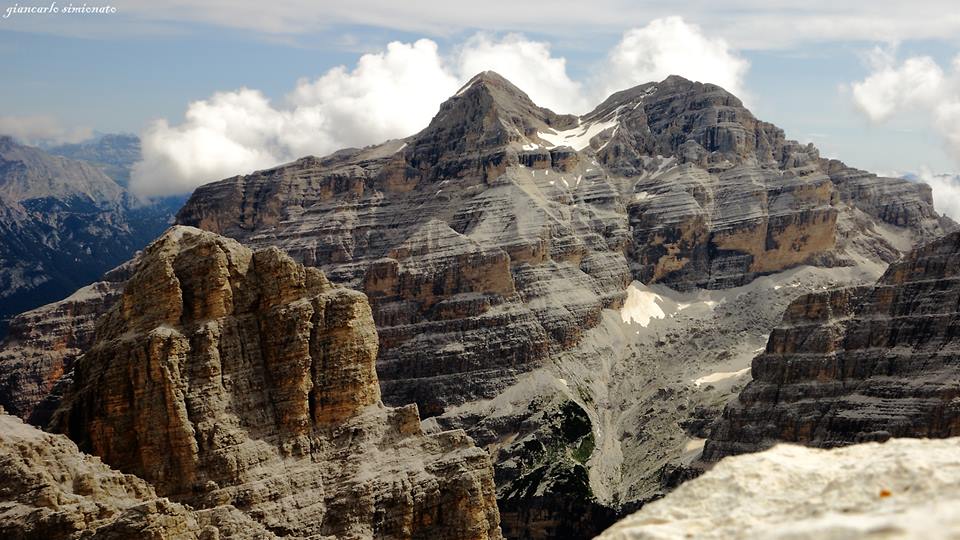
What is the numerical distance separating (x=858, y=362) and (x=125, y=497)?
87.9 metres

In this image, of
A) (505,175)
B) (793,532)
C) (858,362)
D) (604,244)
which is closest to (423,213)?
(505,175)

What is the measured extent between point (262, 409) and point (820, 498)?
48.3 metres

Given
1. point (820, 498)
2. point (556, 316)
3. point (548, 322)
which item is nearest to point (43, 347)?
point (548, 322)

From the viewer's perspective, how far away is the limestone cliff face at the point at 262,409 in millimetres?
57938

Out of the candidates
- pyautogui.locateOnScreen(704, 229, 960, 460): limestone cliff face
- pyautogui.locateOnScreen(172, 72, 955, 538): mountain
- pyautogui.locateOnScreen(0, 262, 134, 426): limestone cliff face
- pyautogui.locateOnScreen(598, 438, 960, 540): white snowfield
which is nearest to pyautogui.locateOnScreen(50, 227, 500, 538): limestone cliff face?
pyautogui.locateOnScreen(598, 438, 960, 540): white snowfield

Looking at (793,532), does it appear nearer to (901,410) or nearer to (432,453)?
(432,453)

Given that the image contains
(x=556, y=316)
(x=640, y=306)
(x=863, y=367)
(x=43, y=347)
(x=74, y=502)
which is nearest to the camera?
(x=74, y=502)

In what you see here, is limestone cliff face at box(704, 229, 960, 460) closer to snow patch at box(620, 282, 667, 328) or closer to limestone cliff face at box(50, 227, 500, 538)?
snow patch at box(620, 282, 667, 328)

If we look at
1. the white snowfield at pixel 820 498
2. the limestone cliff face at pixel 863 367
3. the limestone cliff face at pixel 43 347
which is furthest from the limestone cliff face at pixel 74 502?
the limestone cliff face at pixel 43 347

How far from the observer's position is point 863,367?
389 ft

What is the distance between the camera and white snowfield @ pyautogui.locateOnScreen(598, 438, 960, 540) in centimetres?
1432

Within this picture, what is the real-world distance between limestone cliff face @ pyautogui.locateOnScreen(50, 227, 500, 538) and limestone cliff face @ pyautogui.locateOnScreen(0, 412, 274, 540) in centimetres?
417

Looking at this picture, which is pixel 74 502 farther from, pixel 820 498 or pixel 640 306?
pixel 640 306

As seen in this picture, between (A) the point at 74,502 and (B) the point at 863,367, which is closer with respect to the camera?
(A) the point at 74,502
